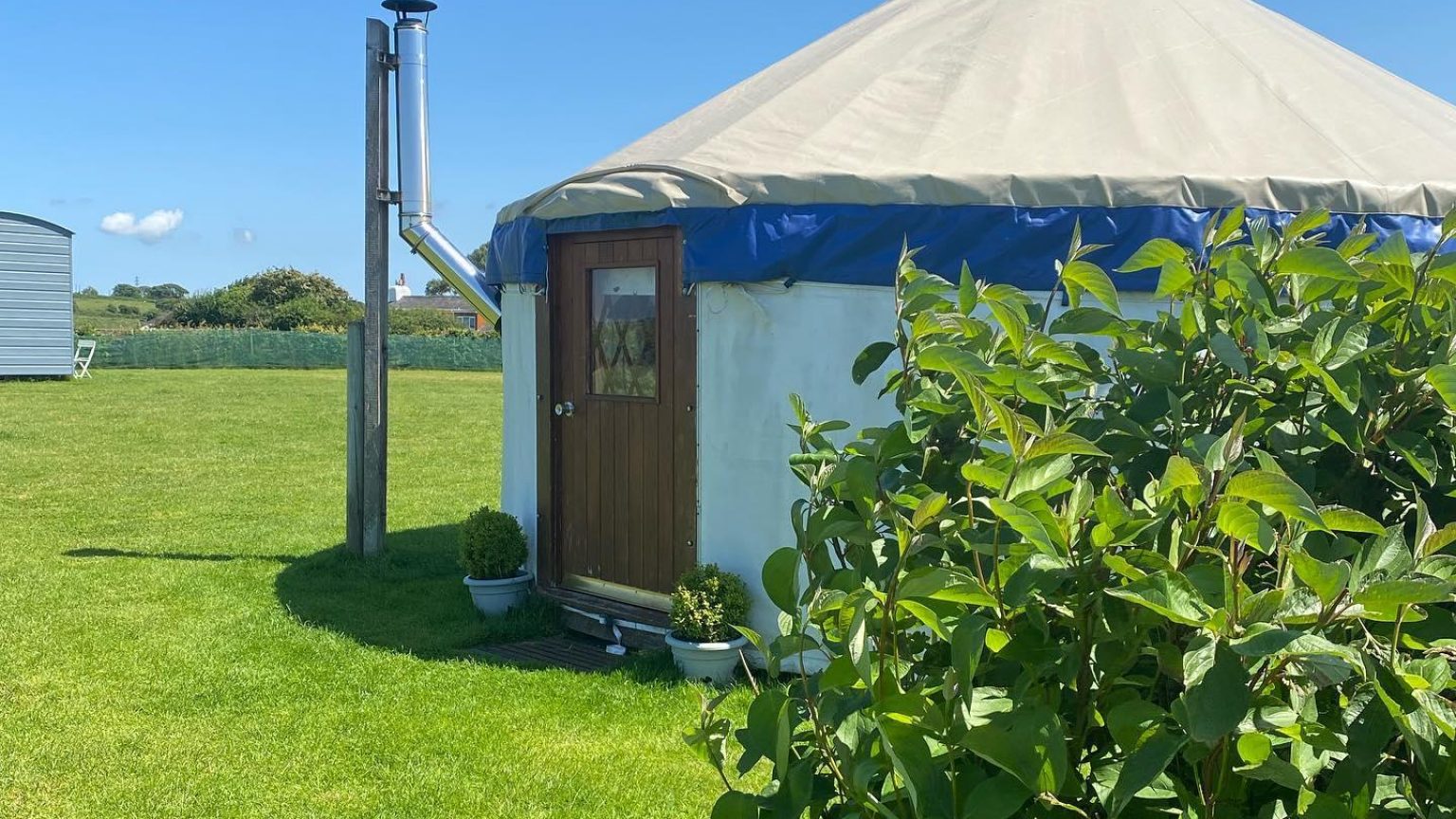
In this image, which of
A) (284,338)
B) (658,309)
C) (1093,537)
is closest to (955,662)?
(1093,537)

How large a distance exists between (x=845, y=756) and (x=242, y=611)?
217 inches

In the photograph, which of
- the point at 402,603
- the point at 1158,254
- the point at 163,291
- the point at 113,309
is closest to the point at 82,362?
the point at 402,603

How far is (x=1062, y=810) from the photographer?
3.70 ft

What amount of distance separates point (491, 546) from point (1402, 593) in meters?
5.01

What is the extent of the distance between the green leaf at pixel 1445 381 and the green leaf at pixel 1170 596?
1.09 ft

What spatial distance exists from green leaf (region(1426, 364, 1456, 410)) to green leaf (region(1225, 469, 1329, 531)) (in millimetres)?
241

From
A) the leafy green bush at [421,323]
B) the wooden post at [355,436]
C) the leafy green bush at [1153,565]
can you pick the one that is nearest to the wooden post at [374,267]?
the wooden post at [355,436]

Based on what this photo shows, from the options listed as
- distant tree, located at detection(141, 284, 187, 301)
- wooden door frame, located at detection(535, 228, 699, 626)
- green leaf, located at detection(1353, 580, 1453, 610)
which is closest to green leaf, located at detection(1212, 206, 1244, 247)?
green leaf, located at detection(1353, 580, 1453, 610)

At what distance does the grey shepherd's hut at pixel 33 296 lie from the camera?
2245cm

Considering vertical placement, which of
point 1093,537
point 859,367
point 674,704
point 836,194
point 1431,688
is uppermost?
point 836,194

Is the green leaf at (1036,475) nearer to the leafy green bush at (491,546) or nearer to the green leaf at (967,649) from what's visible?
the green leaf at (967,649)

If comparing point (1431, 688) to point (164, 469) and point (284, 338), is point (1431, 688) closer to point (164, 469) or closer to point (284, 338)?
point (164, 469)

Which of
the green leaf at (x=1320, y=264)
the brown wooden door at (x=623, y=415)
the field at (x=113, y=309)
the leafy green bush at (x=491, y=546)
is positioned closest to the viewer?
the green leaf at (x=1320, y=264)

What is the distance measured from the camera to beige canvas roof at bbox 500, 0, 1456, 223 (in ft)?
15.0
